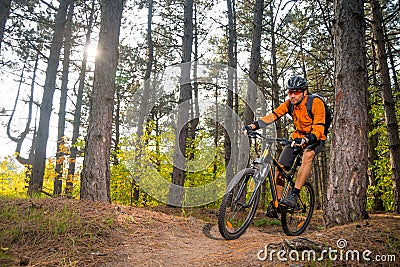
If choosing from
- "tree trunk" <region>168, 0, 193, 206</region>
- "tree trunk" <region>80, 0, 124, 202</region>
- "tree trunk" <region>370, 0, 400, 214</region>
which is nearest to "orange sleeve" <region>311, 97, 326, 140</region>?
"tree trunk" <region>80, 0, 124, 202</region>

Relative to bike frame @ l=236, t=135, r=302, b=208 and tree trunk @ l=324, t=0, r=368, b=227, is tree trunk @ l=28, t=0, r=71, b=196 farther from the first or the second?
tree trunk @ l=324, t=0, r=368, b=227

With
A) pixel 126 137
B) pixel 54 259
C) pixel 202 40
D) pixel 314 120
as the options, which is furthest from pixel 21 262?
pixel 202 40

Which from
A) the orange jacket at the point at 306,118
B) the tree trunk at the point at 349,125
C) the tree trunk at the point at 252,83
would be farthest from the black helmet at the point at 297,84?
the tree trunk at the point at 252,83

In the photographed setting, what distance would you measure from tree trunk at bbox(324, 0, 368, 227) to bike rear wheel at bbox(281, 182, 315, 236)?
31.2 inches

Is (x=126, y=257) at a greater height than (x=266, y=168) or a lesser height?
lesser

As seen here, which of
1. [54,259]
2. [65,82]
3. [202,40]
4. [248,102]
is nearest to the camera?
[54,259]

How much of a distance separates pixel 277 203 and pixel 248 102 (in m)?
6.10

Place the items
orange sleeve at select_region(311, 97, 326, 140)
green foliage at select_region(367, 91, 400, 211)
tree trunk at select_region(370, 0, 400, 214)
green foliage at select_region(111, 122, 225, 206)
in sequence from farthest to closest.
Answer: green foliage at select_region(111, 122, 225, 206) < green foliage at select_region(367, 91, 400, 211) < tree trunk at select_region(370, 0, 400, 214) < orange sleeve at select_region(311, 97, 326, 140)

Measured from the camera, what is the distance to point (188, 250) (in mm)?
4457

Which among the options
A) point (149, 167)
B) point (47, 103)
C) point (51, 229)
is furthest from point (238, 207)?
point (47, 103)

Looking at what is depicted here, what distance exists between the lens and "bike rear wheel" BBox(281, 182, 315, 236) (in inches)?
222

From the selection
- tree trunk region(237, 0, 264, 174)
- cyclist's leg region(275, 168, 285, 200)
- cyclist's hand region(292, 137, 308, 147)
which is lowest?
cyclist's leg region(275, 168, 285, 200)

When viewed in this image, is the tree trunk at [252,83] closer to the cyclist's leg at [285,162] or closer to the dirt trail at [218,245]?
the cyclist's leg at [285,162]

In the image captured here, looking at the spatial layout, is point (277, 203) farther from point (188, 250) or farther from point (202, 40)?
point (202, 40)
